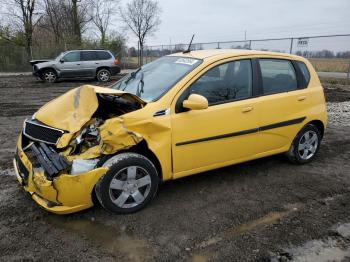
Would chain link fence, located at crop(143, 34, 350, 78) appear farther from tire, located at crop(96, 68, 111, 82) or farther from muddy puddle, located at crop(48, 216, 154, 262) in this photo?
muddy puddle, located at crop(48, 216, 154, 262)

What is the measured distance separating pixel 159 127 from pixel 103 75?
548 inches

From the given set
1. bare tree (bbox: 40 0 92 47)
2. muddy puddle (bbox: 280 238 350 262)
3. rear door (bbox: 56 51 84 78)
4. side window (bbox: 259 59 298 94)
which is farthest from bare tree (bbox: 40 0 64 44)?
muddy puddle (bbox: 280 238 350 262)

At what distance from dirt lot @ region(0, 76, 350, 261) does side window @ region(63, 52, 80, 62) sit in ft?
39.8

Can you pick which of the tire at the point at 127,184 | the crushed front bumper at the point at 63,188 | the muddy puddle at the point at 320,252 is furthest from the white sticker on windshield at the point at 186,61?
the muddy puddle at the point at 320,252

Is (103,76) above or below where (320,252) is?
above

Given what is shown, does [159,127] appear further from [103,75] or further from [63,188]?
[103,75]

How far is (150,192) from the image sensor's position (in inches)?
143

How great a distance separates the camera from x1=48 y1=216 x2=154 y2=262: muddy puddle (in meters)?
2.94

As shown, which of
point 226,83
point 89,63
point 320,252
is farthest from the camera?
point 89,63

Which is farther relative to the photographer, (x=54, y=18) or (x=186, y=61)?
(x=54, y=18)

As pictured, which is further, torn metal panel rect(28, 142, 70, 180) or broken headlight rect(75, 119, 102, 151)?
broken headlight rect(75, 119, 102, 151)

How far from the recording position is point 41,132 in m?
3.63

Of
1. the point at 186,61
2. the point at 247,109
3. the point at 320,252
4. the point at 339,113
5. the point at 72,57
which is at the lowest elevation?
the point at 320,252

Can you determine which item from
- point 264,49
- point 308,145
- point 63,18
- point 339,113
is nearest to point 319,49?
point 264,49
